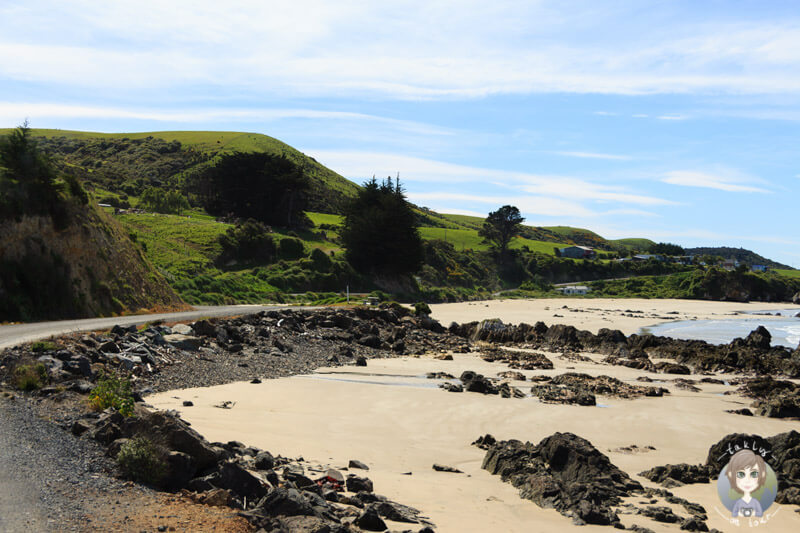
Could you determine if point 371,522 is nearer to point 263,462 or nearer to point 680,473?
point 263,462

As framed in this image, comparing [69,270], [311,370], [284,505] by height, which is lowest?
[311,370]

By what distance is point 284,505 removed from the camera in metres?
7.78

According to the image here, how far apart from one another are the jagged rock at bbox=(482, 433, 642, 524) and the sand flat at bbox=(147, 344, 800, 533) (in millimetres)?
266

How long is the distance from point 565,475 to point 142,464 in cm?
741

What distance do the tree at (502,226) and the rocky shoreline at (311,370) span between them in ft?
254

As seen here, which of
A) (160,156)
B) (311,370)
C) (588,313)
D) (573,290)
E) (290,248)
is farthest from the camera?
(160,156)

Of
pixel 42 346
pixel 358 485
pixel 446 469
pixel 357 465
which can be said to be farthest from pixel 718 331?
pixel 42 346

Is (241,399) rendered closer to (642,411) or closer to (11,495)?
(11,495)

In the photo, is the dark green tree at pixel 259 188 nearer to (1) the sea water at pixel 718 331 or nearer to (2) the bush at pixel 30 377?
(1) the sea water at pixel 718 331

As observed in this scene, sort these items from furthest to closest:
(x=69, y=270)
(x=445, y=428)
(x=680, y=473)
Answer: (x=69, y=270) → (x=445, y=428) → (x=680, y=473)

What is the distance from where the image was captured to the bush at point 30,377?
507 inches

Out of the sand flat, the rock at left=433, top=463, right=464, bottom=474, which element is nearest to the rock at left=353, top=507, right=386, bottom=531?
the sand flat

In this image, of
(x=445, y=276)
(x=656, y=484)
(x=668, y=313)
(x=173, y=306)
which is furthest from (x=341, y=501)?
(x=445, y=276)

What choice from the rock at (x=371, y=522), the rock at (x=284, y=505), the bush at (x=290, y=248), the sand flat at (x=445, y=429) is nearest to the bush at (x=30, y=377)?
the sand flat at (x=445, y=429)
